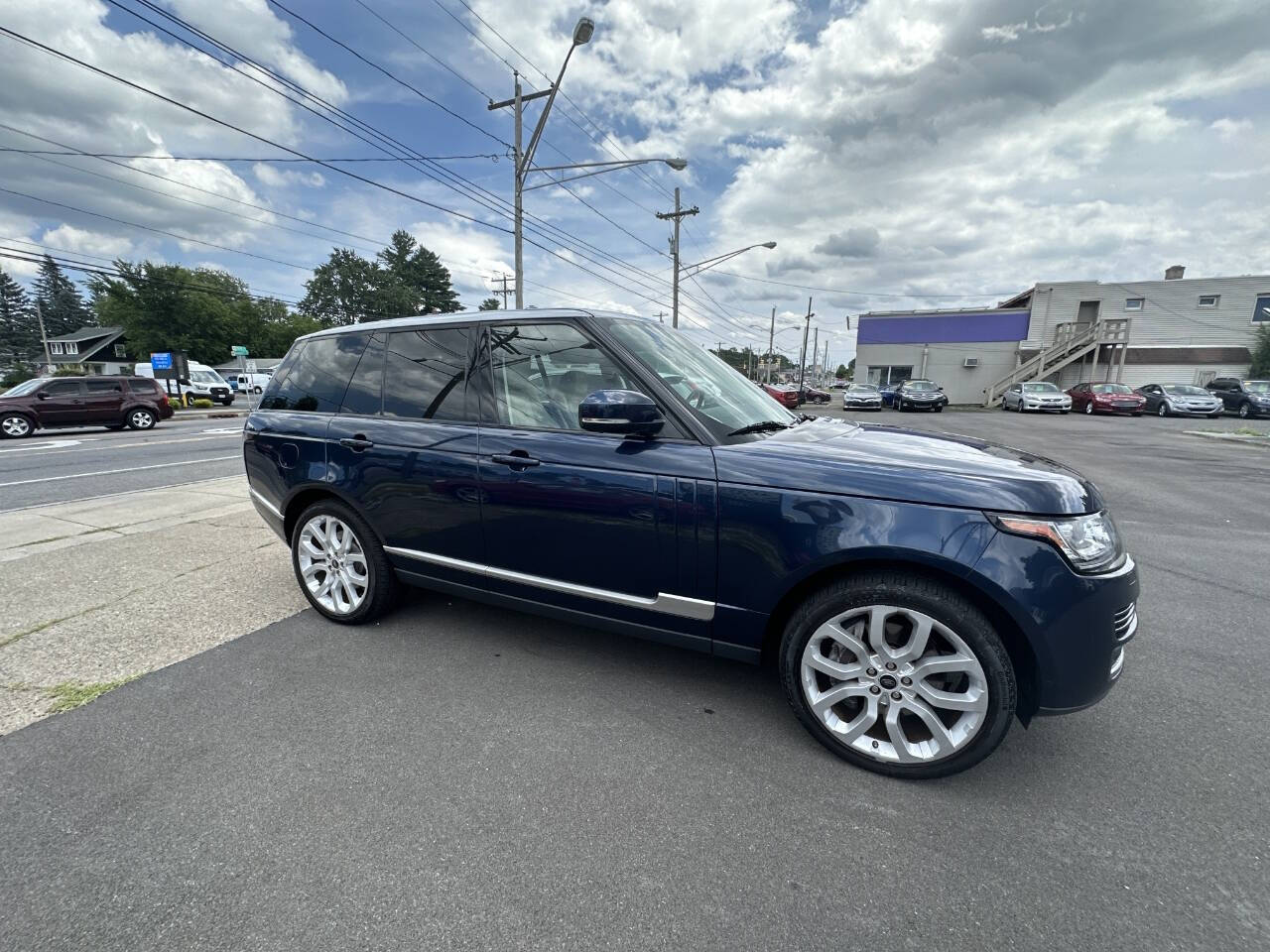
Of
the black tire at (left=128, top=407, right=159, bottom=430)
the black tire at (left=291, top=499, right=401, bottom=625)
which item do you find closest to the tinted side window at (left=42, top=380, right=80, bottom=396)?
the black tire at (left=128, top=407, right=159, bottom=430)


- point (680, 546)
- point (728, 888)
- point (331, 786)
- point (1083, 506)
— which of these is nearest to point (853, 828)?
point (728, 888)

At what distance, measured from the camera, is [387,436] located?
3059mm

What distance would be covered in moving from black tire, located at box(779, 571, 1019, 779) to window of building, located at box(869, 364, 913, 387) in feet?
130

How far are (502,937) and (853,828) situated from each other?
1.17 meters

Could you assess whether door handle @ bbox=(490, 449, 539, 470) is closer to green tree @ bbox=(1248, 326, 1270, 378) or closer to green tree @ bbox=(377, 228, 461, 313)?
green tree @ bbox=(1248, 326, 1270, 378)

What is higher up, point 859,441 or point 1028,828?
point 859,441

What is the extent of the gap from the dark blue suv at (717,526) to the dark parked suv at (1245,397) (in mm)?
28873

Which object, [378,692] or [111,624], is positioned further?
[111,624]

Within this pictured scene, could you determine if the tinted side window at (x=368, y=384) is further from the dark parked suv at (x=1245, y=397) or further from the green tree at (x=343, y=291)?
the green tree at (x=343, y=291)

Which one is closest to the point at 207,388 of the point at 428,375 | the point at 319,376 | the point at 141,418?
the point at 141,418

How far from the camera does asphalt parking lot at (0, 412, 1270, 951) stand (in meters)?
1.56

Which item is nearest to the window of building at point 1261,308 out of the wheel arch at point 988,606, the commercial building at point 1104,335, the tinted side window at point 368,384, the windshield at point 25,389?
the commercial building at point 1104,335

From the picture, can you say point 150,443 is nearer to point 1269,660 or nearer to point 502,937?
→ point 502,937

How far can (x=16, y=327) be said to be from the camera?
84.2 meters
